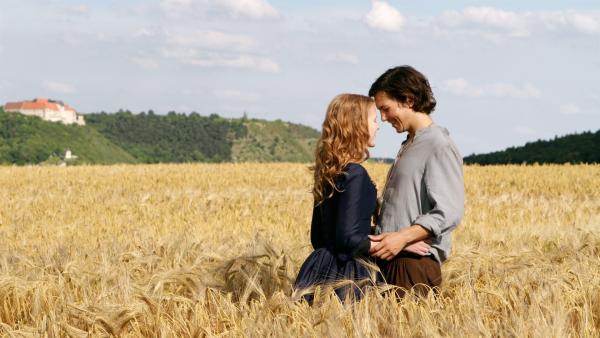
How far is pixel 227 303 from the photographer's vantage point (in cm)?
381

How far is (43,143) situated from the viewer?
139 meters

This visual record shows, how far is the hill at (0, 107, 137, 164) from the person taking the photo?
134875mm

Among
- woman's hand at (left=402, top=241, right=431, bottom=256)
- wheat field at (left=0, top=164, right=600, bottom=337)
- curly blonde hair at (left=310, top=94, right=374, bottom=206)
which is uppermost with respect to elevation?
curly blonde hair at (left=310, top=94, right=374, bottom=206)

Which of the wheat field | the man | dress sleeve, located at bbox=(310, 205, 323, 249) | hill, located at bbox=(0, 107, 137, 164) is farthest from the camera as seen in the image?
hill, located at bbox=(0, 107, 137, 164)

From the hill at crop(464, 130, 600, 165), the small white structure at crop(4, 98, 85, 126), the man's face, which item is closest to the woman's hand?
the man's face

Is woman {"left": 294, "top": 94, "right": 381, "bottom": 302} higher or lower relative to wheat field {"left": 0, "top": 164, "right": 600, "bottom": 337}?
higher

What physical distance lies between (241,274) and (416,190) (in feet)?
5.20

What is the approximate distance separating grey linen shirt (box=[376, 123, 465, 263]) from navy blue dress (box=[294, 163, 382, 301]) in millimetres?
153

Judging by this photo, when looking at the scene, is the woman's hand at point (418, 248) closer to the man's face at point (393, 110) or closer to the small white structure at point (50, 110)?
the man's face at point (393, 110)

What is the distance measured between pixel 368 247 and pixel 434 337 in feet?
3.75

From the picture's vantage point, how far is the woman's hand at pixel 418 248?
426 centimetres

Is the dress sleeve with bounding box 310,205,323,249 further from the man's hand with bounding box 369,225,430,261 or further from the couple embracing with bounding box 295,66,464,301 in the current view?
the man's hand with bounding box 369,225,430,261

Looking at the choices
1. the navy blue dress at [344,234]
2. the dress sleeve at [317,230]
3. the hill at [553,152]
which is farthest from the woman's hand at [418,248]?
the hill at [553,152]

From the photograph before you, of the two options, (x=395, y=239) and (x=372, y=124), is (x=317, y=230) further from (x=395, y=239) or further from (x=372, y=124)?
(x=372, y=124)
